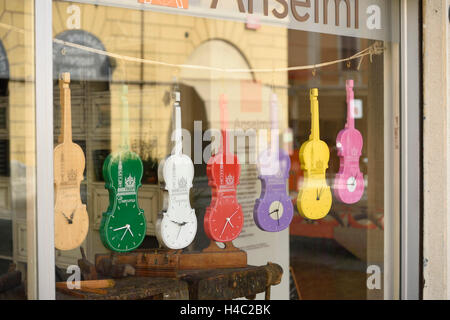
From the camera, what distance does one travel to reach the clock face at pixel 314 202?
11.1ft

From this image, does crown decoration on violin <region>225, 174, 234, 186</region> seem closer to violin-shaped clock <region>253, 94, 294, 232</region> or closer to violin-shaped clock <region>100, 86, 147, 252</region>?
violin-shaped clock <region>253, 94, 294, 232</region>

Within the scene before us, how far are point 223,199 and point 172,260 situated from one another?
39cm

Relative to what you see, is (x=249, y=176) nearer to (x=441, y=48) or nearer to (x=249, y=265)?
(x=249, y=265)

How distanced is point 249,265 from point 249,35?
Answer: 1285 mm

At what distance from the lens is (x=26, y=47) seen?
8.52 feet

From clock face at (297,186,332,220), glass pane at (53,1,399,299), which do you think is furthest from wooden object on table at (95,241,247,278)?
clock face at (297,186,332,220)

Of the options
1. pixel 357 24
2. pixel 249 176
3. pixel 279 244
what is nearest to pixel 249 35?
pixel 357 24

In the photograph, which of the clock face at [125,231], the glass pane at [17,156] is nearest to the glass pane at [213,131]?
the clock face at [125,231]

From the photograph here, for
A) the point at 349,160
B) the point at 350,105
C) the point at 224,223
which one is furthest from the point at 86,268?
the point at 350,105

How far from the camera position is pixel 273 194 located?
3324 millimetres

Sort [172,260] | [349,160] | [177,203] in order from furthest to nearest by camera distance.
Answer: [349,160] → [172,260] → [177,203]

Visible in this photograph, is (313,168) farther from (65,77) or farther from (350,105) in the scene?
(65,77)

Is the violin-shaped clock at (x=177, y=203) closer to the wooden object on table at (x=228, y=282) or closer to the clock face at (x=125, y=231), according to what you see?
the clock face at (x=125, y=231)

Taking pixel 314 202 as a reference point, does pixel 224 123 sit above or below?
above
